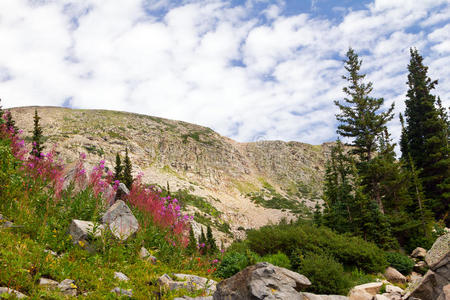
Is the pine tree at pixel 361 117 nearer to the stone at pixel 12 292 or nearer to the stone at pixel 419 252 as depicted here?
the stone at pixel 419 252

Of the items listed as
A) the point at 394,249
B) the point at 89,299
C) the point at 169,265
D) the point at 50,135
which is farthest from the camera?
the point at 50,135

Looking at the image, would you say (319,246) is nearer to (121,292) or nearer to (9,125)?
(121,292)

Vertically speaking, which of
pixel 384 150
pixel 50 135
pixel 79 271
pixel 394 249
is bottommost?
pixel 394 249

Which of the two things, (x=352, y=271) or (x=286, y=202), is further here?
(x=286, y=202)

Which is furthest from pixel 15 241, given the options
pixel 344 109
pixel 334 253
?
pixel 344 109

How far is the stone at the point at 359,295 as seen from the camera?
28.0 ft

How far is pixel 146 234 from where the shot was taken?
26.1ft

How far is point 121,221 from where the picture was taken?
736 centimetres

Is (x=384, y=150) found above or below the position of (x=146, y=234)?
above

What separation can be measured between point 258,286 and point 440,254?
19.0ft

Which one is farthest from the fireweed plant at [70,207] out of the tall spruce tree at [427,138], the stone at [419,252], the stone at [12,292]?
the tall spruce tree at [427,138]

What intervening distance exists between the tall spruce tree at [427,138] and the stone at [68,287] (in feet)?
104

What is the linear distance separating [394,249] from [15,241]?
25565 millimetres

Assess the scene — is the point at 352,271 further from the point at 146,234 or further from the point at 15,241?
the point at 15,241
